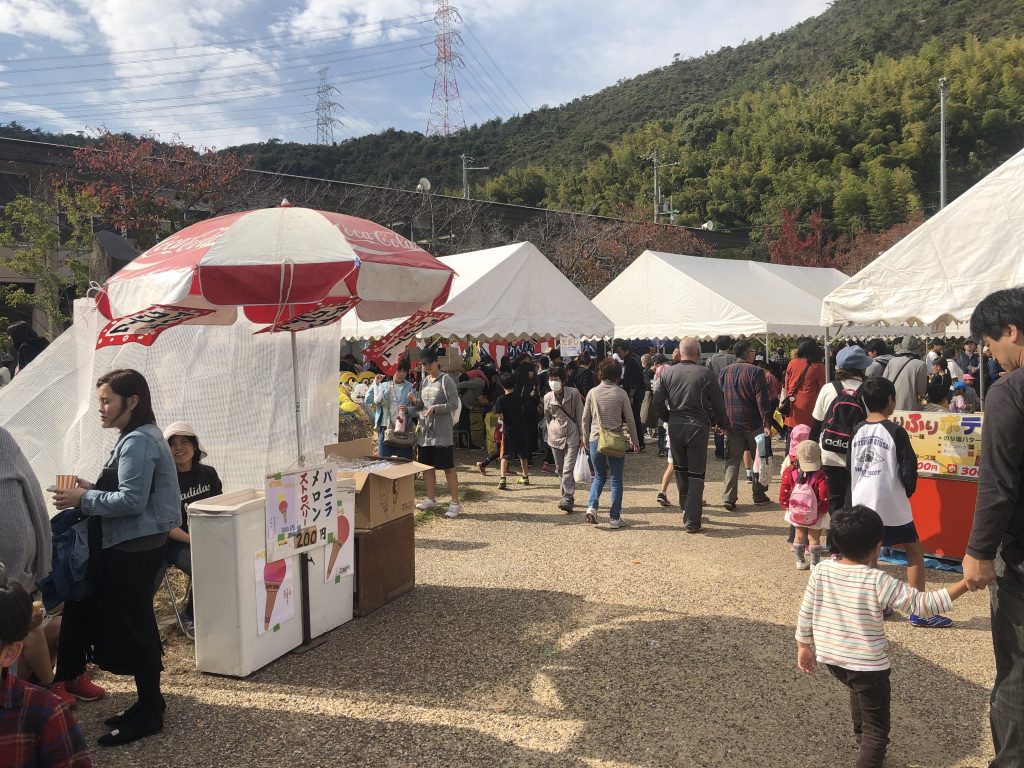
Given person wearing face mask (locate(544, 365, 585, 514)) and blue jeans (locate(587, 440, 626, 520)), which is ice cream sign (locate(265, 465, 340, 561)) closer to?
blue jeans (locate(587, 440, 626, 520))

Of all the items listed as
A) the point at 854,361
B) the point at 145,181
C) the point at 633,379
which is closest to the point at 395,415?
the point at 854,361

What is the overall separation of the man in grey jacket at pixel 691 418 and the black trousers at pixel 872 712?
3.98 metres

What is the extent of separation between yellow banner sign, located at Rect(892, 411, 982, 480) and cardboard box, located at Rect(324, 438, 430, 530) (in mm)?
4183

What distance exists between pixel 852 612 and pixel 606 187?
1987 inches

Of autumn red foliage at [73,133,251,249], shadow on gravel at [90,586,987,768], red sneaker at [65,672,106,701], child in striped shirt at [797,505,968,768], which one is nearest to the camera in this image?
child in striped shirt at [797,505,968,768]

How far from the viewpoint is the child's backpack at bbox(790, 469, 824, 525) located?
5.29 m

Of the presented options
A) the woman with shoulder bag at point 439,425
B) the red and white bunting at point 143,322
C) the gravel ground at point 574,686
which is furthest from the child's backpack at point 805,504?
the red and white bunting at point 143,322

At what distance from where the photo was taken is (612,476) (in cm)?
696

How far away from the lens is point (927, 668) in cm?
378

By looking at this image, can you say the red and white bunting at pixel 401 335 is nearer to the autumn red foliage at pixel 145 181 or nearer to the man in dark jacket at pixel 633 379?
the man in dark jacket at pixel 633 379

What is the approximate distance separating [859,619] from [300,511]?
3.04 metres

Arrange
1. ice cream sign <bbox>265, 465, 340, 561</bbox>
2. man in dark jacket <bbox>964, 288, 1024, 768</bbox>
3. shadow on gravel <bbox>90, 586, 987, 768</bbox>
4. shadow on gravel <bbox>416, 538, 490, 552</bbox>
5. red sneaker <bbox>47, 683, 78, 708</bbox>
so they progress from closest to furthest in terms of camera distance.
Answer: man in dark jacket <bbox>964, 288, 1024, 768</bbox> < shadow on gravel <bbox>90, 586, 987, 768</bbox> < red sneaker <bbox>47, 683, 78, 708</bbox> < ice cream sign <bbox>265, 465, 340, 561</bbox> < shadow on gravel <bbox>416, 538, 490, 552</bbox>

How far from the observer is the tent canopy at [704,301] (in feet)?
42.5

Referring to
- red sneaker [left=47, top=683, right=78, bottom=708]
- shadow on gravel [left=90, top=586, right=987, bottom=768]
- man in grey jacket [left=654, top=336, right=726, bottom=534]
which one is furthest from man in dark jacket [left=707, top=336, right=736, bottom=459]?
red sneaker [left=47, top=683, right=78, bottom=708]
